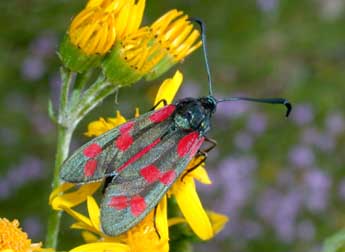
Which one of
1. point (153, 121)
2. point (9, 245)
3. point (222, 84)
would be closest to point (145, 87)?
point (222, 84)

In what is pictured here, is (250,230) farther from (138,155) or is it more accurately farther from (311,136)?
(138,155)

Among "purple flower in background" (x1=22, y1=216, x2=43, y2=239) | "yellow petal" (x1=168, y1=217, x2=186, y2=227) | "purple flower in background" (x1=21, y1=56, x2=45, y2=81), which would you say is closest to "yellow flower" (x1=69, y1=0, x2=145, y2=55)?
"yellow petal" (x1=168, y1=217, x2=186, y2=227)

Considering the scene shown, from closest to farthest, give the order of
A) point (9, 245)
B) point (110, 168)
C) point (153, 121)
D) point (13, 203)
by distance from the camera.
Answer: point (9, 245) < point (110, 168) < point (153, 121) < point (13, 203)

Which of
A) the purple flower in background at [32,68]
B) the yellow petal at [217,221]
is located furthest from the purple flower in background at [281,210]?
the yellow petal at [217,221]

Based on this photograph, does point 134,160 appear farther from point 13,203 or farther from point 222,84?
point 222,84

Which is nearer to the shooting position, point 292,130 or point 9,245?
point 9,245
